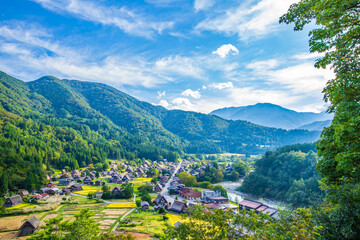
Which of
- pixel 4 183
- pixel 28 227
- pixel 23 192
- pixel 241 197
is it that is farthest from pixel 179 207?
pixel 4 183

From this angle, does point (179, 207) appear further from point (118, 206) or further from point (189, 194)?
point (189, 194)

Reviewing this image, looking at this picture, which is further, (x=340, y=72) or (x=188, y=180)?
(x=188, y=180)

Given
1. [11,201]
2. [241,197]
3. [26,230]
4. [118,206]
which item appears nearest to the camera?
[26,230]

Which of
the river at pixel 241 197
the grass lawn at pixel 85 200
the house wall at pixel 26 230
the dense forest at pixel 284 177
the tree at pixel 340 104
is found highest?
the tree at pixel 340 104

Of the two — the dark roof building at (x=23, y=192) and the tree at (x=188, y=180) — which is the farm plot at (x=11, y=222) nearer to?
the dark roof building at (x=23, y=192)

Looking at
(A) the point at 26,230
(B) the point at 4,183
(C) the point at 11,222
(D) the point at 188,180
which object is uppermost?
(B) the point at 4,183

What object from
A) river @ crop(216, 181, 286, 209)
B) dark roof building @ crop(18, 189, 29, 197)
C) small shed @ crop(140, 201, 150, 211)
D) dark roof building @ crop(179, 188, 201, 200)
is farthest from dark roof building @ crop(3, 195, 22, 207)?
river @ crop(216, 181, 286, 209)

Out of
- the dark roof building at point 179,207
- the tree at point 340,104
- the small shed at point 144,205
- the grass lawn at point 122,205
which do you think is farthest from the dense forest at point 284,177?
the tree at point 340,104

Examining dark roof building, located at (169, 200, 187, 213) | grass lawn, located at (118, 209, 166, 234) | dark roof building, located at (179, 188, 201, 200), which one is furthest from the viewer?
dark roof building, located at (179, 188, 201, 200)

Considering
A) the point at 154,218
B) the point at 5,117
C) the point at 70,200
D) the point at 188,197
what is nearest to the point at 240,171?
the point at 188,197

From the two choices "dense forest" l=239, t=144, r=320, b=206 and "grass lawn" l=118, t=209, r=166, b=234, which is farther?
"dense forest" l=239, t=144, r=320, b=206

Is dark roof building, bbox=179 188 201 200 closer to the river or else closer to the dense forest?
the river

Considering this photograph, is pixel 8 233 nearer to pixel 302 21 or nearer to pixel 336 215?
pixel 336 215
